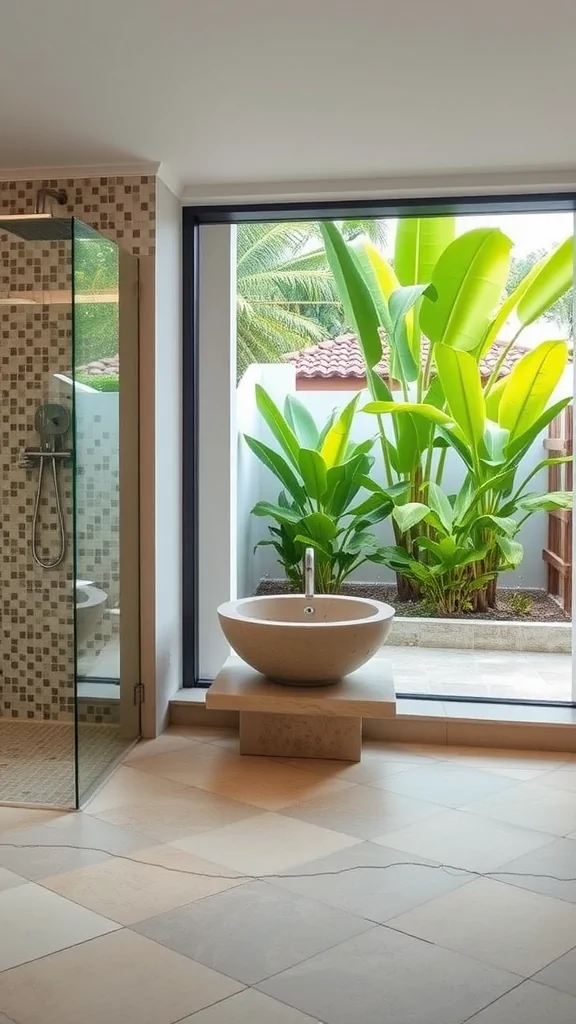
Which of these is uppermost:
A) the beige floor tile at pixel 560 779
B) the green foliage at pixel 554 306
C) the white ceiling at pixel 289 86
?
the green foliage at pixel 554 306

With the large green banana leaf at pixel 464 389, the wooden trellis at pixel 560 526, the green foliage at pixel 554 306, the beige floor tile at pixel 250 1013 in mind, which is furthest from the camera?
the green foliage at pixel 554 306

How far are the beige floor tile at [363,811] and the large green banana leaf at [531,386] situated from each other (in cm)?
282

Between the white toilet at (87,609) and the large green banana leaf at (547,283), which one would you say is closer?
the white toilet at (87,609)

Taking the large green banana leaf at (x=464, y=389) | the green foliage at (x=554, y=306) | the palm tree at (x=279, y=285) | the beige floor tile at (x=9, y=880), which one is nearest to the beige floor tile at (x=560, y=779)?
the beige floor tile at (x=9, y=880)

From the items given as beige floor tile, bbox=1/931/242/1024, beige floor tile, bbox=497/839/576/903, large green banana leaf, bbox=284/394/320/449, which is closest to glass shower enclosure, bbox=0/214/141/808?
beige floor tile, bbox=1/931/242/1024

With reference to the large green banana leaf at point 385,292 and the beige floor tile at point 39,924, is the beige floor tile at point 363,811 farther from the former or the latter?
the large green banana leaf at point 385,292

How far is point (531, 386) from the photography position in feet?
17.8

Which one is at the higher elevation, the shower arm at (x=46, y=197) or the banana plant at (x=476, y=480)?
the shower arm at (x=46, y=197)

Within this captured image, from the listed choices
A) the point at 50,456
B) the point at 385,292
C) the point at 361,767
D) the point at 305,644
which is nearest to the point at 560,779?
the point at 361,767

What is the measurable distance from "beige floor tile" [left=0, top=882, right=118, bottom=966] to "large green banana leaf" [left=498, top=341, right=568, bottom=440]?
3.78 meters

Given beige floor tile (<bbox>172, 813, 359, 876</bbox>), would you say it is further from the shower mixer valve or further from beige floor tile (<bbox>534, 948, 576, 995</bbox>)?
the shower mixer valve

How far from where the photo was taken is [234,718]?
154 inches

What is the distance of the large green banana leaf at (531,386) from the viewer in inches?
205

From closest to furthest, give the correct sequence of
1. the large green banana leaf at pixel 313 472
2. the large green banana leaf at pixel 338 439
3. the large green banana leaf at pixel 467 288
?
the large green banana leaf at pixel 467 288 → the large green banana leaf at pixel 313 472 → the large green banana leaf at pixel 338 439
